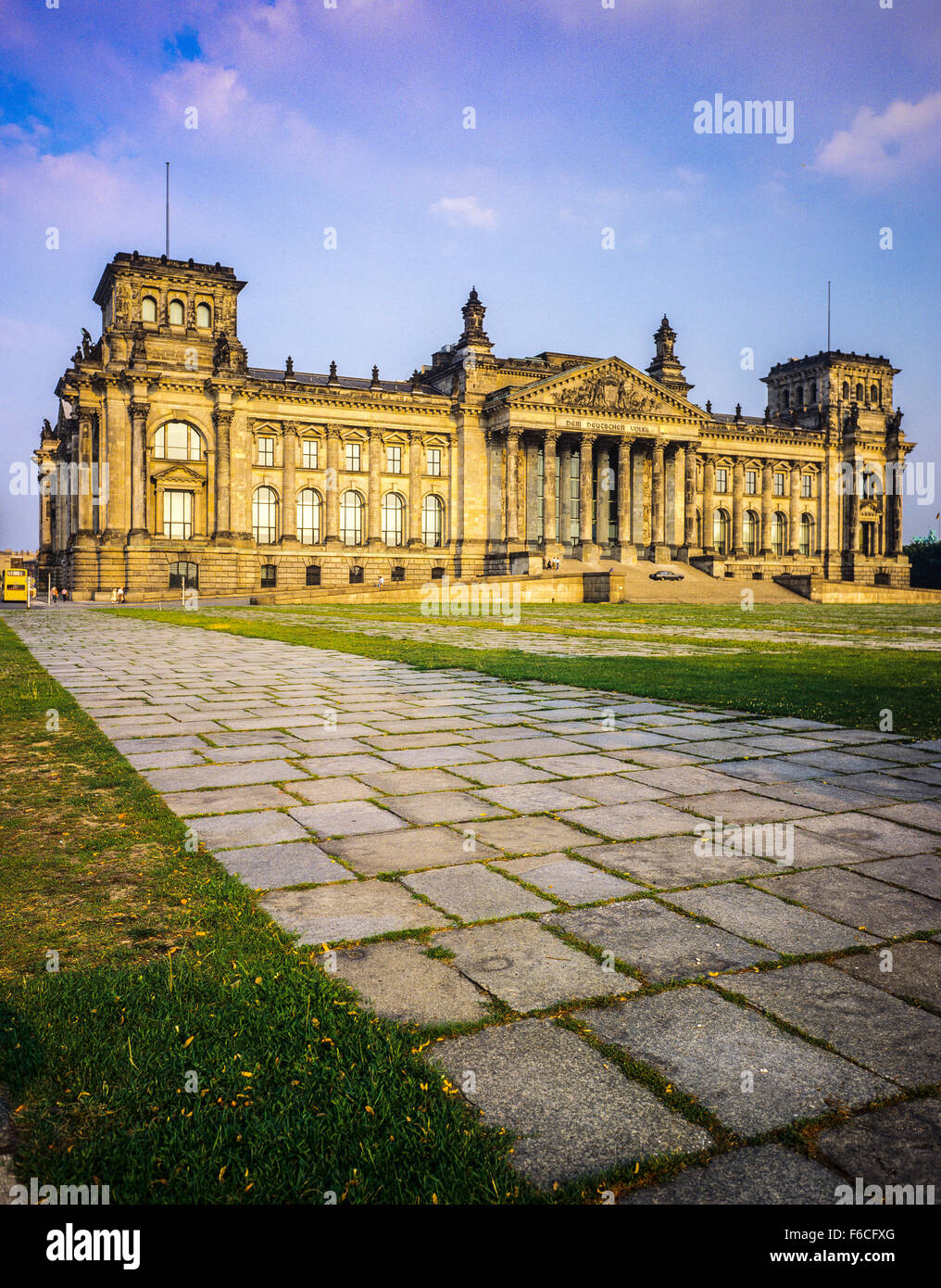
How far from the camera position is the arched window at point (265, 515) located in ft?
197

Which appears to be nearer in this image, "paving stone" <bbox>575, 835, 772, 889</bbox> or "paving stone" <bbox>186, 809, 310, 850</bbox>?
"paving stone" <bbox>575, 835, 772, 889</bbox>

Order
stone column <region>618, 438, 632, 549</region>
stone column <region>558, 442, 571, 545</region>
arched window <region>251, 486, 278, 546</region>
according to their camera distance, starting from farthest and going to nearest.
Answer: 1. stone column <region>558, 442, 571, 545</region>
2. stone column <region>618, 438, 632, 549</region>
3. arched window <region>251, 486, 278, 546</region>

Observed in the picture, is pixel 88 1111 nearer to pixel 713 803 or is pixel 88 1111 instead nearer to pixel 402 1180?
pixel 402 1180

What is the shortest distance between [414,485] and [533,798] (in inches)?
2356

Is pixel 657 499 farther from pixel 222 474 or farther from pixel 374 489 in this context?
pixel 222 474

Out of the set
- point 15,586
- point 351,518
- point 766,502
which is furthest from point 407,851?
point 766,502

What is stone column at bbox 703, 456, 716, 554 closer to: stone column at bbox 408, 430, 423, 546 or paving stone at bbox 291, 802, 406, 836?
stone column at bbox 408, 430, 423, 546

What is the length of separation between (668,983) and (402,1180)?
1346mm

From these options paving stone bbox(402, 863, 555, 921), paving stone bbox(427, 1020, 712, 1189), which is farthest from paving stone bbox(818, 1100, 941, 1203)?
paving stone bbox(402, 863, 555, 921)

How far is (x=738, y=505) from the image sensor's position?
2968 inches

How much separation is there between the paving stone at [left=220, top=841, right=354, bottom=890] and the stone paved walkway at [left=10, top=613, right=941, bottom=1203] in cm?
2

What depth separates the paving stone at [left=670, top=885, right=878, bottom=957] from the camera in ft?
11.4

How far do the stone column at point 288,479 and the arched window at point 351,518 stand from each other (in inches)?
145
